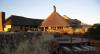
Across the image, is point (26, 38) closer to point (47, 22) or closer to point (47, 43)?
point (47, 43)

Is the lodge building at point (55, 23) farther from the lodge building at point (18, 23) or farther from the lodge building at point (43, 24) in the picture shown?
the lodge building at point (18, 23)

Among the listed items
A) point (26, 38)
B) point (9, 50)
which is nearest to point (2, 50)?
point (9, 50)

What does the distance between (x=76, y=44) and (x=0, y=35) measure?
652cm

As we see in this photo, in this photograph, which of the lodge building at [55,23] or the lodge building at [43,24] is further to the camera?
the lodge building at [55,23]

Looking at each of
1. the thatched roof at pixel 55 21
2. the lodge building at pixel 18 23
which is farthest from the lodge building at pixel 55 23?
the lodge building at pixel 18 23

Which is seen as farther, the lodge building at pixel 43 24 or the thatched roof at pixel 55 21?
the thatched roof at pixel 55 21

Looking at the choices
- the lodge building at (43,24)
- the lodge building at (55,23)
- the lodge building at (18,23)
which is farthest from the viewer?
the lodge building at (18,23)

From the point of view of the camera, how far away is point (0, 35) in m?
13.7

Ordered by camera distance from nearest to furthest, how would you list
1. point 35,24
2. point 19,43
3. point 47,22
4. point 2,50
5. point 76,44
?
point 2,50 < point 19,43 < point 76,44 < point 47,22 < point 35,24

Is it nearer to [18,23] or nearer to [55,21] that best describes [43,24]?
[55,21]

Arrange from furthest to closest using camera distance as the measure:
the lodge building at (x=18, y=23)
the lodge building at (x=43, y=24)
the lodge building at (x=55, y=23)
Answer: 1. the lodge building at (x=18, y=23)
2. the lodge building at (x=55, y=23)
3. the lodge building at (x=43, y=24)

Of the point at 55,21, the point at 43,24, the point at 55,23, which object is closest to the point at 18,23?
the point at 43,24

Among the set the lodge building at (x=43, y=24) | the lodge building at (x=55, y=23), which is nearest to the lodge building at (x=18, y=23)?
the lodge building at (x=43, y=24)

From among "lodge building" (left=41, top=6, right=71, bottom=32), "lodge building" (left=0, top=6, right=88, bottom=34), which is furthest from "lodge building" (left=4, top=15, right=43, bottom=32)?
"lodge building" (left=41, top=6, right=71, bottom=32)
